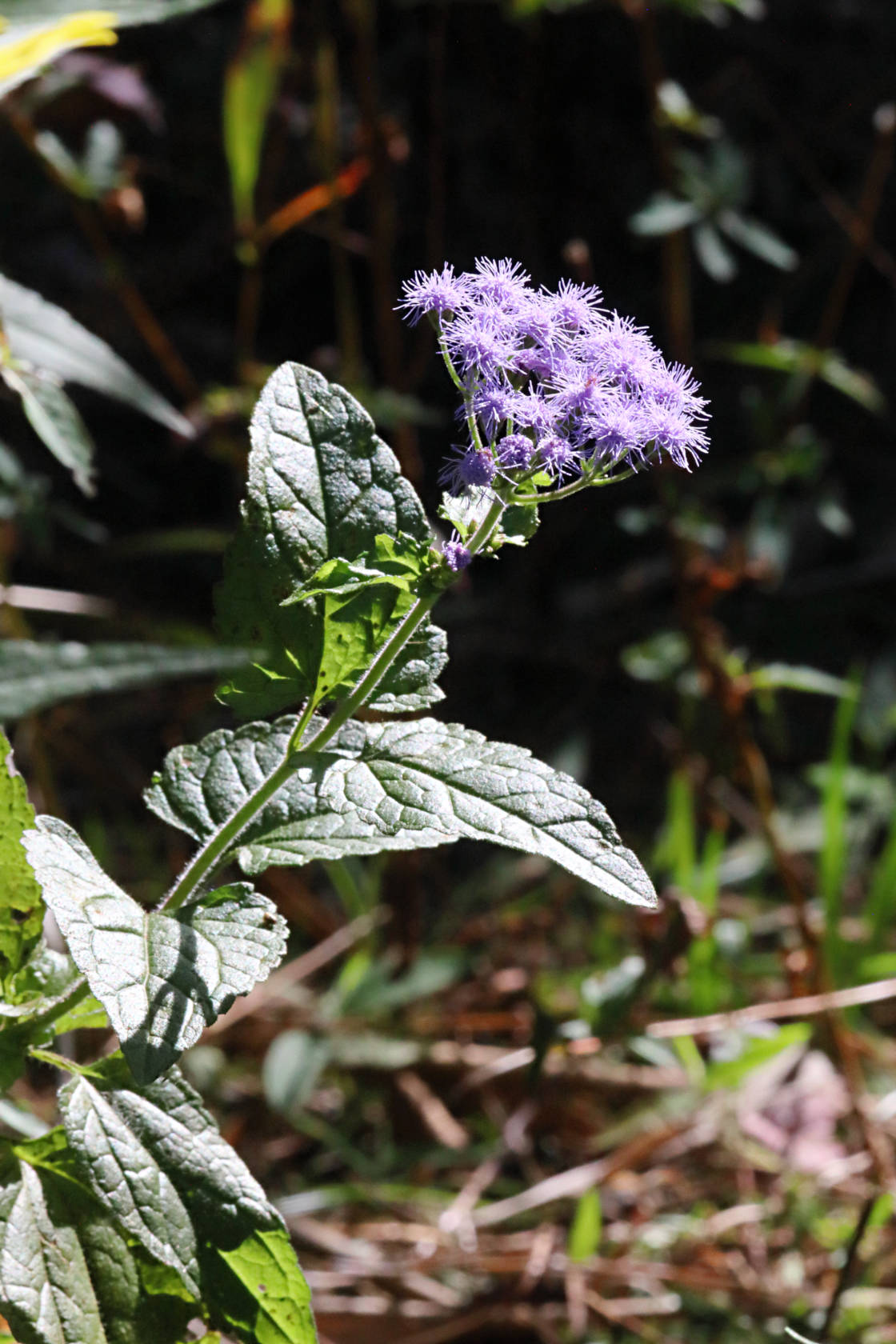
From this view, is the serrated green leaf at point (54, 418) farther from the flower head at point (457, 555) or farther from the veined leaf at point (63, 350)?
the flower head at point (457, 555)

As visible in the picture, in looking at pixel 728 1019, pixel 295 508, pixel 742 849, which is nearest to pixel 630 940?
pixel 742 849

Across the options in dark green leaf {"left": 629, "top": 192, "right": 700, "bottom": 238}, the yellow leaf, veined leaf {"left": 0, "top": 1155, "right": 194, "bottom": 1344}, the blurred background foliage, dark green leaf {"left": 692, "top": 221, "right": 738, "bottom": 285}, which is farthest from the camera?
dark green leaf {"left": 692, "top": 221, "right": 738, "bottom": 285}

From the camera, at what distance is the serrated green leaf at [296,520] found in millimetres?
692

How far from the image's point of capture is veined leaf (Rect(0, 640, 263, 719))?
3.47 ft

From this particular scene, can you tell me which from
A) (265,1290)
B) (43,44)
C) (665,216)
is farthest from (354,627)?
(665,216)

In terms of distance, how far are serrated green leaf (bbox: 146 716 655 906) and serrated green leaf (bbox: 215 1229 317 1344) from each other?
0.23 m

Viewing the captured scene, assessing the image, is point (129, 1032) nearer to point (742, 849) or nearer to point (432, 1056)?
point (432, 1056)

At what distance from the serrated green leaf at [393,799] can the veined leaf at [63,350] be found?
22.6 inches

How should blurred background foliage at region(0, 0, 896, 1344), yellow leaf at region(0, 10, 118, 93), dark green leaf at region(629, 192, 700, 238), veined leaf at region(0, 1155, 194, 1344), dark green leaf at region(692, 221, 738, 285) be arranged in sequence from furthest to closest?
dark green leaf at region(692, 221, 738, 285), dark green leaf at region(629, 192, 700, 238), blurred background foliage at region(0, 0, 896, 1344), yellow leaf at region(0, 10, 118, 93), veined leaf at region(0, 1155, 194, 1344)

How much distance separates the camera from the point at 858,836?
82.4 inches

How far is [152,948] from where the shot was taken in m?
0.62

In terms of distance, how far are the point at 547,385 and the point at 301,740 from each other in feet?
0.75

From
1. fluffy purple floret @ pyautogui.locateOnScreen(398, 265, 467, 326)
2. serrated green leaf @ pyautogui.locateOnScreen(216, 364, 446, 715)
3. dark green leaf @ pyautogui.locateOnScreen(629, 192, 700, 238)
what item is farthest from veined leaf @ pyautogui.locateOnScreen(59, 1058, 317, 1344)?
dark green leaf @ pyautogui.locateOnScreen(629, 192, 700, 238)

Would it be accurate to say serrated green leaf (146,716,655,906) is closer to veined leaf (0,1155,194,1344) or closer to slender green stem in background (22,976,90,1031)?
slender green stem in background (22,976,90,1031)
